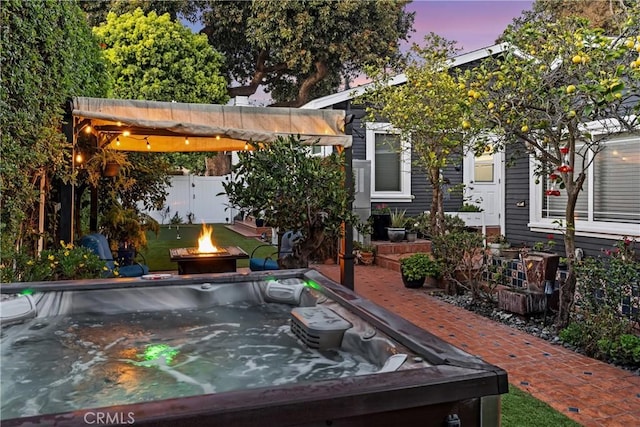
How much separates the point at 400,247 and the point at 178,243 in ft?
18.7

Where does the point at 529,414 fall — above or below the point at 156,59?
below

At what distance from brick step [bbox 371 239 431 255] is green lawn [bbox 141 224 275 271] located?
247 cm

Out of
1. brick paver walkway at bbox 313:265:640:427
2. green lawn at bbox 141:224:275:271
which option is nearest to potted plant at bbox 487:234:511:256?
brick paver walkway at bbox 313:265:640:427

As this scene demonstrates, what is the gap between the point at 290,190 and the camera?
17.0 ft

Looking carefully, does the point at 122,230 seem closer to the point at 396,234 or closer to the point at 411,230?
the point at 396,234

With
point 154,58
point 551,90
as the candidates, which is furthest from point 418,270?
point 154,58

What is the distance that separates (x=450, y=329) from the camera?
5.56 m

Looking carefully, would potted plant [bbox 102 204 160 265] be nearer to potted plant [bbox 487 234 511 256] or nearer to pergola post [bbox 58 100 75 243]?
pergola post [bbox 58 100 75 243]

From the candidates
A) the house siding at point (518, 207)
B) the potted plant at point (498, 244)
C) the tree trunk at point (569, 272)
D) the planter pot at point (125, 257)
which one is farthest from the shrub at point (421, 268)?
the planter pot at point (125, 257)

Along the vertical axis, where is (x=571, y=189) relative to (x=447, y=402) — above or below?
above

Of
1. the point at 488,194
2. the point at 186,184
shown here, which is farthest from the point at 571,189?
the point at 186,184

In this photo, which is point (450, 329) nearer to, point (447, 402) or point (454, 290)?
point (454, 290)

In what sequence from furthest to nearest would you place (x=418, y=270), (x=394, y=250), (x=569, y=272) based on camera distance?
(x=394, y=250) → (x=418, y=270) → (x=569, y=272)

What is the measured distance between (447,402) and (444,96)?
686cm
